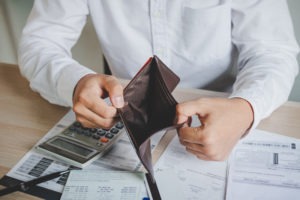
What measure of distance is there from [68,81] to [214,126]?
1.06 ft

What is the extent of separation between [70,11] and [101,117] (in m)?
0.41

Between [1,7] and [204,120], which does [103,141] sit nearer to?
[204,120]

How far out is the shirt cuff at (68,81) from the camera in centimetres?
70

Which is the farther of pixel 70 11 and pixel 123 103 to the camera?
pixel 70 11

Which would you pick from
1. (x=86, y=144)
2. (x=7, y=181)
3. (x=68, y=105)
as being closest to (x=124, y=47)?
(x=68, y=105)

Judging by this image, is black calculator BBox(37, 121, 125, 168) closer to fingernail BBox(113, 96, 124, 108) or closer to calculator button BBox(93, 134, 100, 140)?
calculator button BBox(93, 134, 100, 140)

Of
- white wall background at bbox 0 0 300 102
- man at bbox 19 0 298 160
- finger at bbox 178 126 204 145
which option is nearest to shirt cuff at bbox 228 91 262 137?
man at bbox 19 0 298 160

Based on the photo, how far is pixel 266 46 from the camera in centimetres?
75

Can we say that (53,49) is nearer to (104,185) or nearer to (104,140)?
(104,140)

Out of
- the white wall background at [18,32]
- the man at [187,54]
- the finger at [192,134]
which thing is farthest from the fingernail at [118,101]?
the white wall background at [18,32]

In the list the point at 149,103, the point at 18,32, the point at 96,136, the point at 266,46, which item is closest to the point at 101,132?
the point at 96,136

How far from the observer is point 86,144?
631 mm

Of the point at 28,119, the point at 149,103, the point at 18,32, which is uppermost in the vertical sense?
the point at 149,103

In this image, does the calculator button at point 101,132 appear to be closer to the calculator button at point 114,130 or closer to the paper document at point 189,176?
the calculator button at point 114,130
